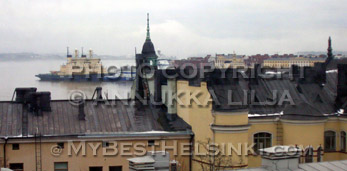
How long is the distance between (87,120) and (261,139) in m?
5.80

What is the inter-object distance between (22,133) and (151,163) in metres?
7.63

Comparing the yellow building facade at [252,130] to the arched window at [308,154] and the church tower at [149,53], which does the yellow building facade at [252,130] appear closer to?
the arched window at [308,154]

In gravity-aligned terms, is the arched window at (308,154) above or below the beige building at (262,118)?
below

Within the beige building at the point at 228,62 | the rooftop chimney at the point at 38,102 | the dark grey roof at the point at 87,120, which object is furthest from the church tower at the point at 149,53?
the beige building at the point at 228,62

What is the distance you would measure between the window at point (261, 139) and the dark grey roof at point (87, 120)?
7.66 feet

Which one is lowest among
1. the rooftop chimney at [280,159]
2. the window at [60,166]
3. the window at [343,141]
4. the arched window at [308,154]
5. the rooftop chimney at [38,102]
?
the window at [60,166]

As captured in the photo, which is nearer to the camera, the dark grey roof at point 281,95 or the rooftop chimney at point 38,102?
the dark grey roof at point 281,95

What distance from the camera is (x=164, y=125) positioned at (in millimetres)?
19672

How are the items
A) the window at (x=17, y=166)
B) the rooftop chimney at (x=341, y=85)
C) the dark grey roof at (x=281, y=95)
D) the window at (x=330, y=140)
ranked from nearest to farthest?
the window at (x=17, y=166), the dark grey roof at (x=281, y=95), the window at (x=330, y=140), the rooftop chimney at (x=341, y=85)

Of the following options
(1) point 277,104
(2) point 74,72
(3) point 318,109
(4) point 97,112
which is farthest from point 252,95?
(2) point 74,72

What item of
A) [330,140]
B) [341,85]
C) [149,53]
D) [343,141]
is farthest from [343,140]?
[149,53]

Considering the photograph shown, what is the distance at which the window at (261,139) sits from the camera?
18.7 m

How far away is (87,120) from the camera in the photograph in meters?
19.2

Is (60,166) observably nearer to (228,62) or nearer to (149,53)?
(149,53)
